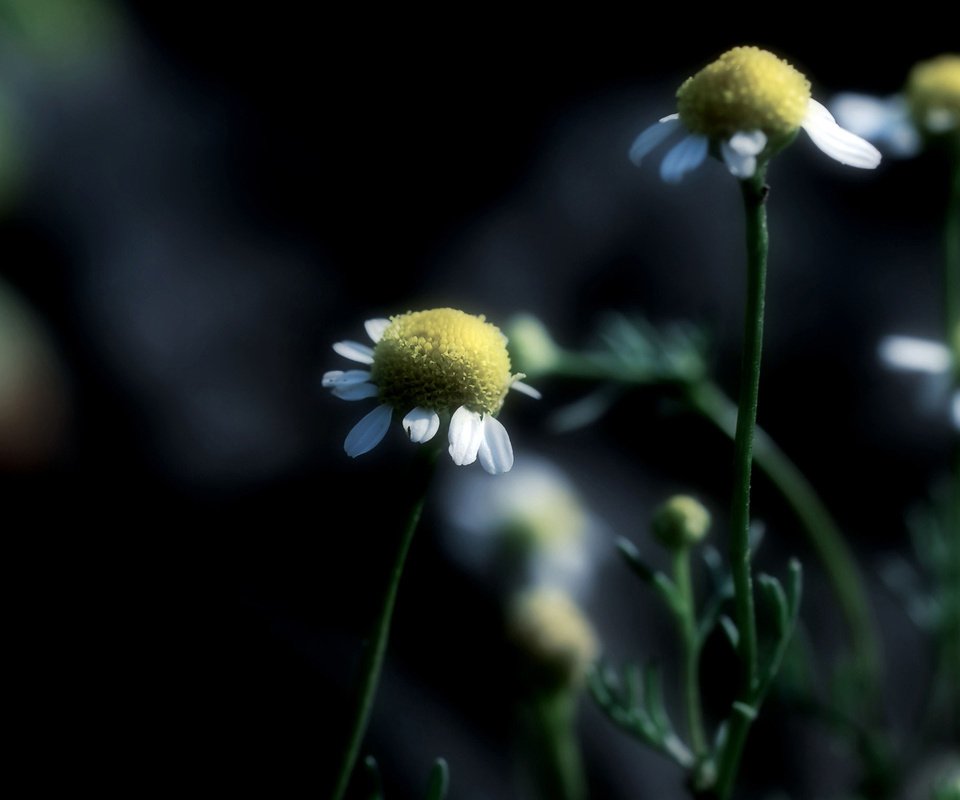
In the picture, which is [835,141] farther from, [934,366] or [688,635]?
[934,366]

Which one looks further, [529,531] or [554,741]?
[529,531]

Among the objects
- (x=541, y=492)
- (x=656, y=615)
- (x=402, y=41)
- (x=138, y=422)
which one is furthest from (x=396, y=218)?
(x=541, y=492)

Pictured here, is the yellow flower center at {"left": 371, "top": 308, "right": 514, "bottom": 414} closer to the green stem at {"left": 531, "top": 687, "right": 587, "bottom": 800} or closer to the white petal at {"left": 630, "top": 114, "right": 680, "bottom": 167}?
the white petal at {"left": 630, "top": 114, "right": 680, "bottom": 167}

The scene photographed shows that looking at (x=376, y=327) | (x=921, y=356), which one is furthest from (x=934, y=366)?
(x=376, y=327)

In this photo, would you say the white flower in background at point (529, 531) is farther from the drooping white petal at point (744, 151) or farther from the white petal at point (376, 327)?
the drooping white petal at point (744, 151)

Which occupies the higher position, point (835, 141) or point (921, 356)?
point (921, 356)

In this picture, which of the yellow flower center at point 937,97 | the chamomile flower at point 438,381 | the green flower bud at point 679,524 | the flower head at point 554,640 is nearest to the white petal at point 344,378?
the chamomile flower at point 438,381
